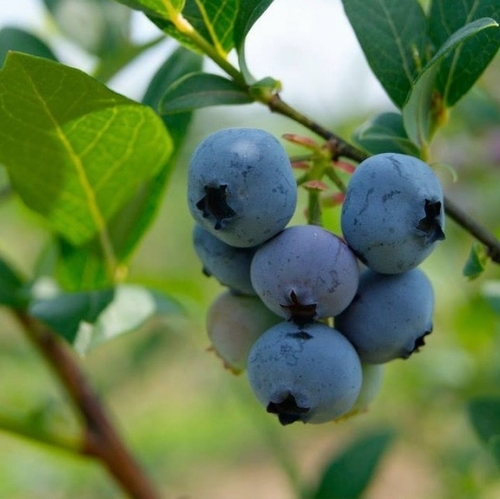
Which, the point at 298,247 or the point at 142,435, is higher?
the point at 298,247

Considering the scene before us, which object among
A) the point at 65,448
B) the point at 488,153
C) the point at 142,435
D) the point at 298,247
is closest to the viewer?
the point at 298,247

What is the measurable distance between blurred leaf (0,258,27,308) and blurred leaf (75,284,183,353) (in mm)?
244

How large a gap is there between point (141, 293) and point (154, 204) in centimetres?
15

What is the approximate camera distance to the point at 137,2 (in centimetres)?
105

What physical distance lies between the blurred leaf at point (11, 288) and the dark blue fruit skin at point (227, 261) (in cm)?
62

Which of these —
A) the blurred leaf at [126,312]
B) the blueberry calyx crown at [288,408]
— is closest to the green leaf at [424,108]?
the blueberry calyx crown at [288,408]

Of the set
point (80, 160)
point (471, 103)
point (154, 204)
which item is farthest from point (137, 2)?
point (471, 103)

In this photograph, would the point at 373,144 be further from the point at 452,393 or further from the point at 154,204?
the point at 452,393

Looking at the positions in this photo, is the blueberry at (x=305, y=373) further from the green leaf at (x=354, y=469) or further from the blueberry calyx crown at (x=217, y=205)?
the green leaf at (x=354, y=469)

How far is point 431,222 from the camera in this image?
0.90 m

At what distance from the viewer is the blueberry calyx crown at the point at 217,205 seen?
34.6 inches

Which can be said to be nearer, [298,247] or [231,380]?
[298,247]

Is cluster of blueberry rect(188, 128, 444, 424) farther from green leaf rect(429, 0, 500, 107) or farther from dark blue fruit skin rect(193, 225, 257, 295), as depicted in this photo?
green leaf rect(429, 0, 500, 107)

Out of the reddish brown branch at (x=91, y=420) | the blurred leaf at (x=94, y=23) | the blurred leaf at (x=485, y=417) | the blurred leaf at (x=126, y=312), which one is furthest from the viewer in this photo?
the blurred leaf at (x=94, y=23)
